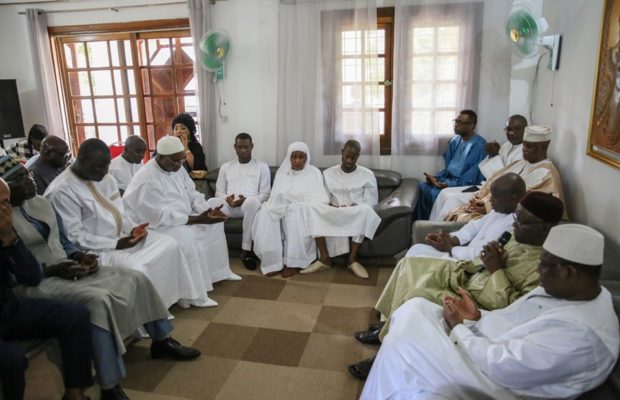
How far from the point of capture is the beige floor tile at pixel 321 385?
2127mm

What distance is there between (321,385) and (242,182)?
241 centimetres

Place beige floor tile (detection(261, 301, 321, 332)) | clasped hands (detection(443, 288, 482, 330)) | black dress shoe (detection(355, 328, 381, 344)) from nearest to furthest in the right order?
clasped hands (detection(443, 288, 482, 330))
black dress shoe (detection(355, 328, 381, 344))
beige floor tile (detection(261, 301, 321, 332))

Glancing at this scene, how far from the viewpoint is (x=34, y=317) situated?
1.87m

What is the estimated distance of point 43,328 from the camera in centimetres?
189

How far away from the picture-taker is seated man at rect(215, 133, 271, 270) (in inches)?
158

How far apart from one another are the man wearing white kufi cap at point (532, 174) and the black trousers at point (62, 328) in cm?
245

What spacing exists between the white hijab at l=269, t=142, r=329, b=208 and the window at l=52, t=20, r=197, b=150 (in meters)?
1.80

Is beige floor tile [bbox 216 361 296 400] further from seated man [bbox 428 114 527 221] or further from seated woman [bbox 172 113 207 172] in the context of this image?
seated woman [bbox 172 113 207 172]

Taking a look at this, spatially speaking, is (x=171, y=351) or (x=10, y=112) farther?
(x=10, y=112)

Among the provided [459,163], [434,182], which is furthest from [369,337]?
[459,163]

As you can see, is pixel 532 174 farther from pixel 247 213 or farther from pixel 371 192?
pixel 247 213

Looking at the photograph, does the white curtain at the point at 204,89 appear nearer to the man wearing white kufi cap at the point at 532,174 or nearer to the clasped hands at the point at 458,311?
the man wearing white kufi cap at the point at 532,174

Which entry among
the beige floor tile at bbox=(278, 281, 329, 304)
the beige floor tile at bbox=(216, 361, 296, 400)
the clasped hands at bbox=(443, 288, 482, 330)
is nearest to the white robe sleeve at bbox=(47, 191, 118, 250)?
the beige floor tile at bbox=(216, 361, 296, 400)

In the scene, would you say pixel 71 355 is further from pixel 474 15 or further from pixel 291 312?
pixel 474 15
